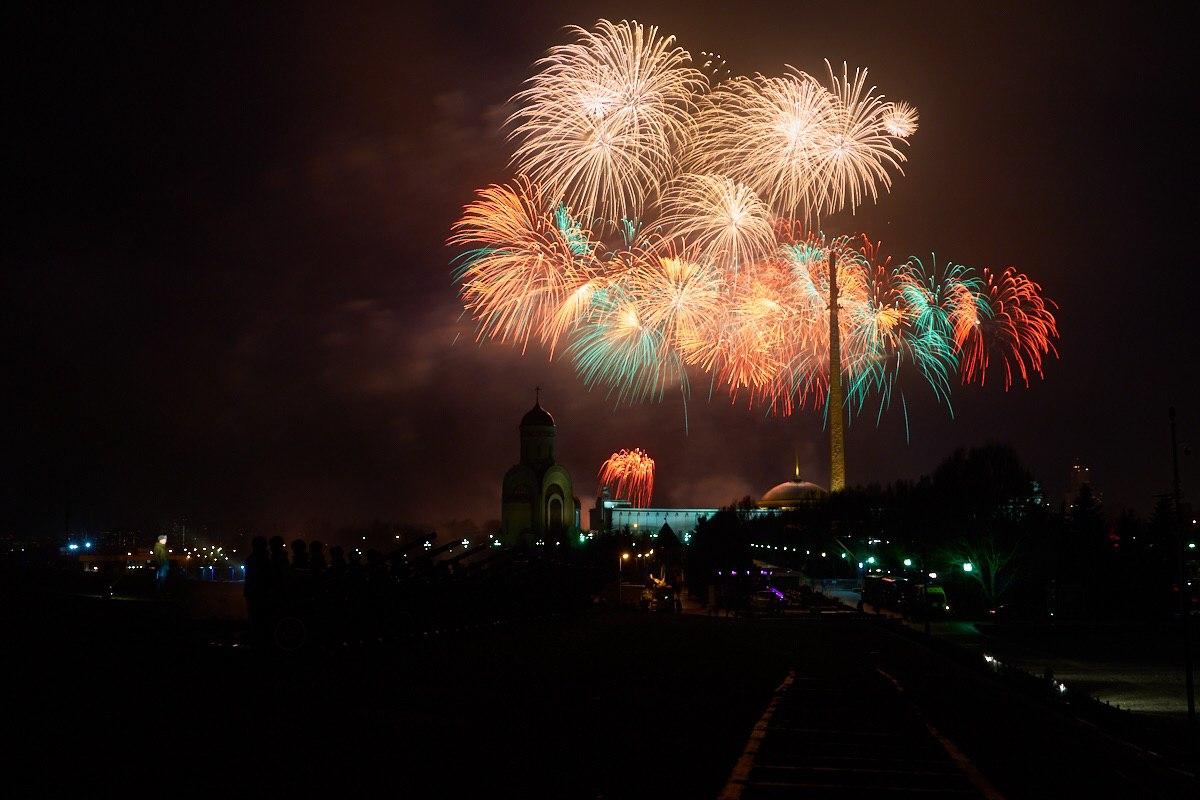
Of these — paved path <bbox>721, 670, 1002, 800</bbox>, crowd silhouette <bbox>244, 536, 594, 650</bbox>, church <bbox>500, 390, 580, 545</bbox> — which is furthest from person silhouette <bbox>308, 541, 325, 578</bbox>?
church <bbox>500, 390, 580, 545</bbox>

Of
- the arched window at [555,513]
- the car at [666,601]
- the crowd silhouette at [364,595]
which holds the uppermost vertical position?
the arched window at [555,513]

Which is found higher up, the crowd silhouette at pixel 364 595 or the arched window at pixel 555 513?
the arched window at pixel 555 513

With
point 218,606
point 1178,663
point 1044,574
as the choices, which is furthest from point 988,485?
point 218,606

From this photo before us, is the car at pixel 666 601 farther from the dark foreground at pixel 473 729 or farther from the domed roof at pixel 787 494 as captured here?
the domed roof at pixel 787 494

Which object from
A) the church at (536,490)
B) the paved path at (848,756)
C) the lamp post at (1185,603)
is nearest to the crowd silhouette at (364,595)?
the paved path at (848,756)

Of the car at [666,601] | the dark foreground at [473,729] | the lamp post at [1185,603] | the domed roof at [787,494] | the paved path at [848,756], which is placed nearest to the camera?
the dark foreground at [473,729]

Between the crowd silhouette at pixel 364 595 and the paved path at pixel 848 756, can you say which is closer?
the paved path at pixel 848 756

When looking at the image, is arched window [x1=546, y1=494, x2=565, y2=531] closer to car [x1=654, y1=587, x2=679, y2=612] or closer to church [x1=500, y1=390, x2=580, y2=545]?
church [x1=500, y1=390, x2=580, y2=545]

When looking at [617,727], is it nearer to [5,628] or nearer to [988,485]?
[5,628]
